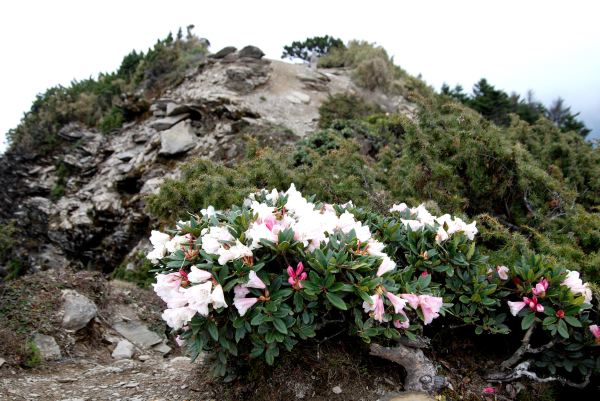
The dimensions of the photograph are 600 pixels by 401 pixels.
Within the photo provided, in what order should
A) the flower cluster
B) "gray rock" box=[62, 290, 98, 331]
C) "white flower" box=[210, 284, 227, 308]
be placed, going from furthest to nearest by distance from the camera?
"gray rock" box=[62, 290, 98, 331] < the flower cluster < "white flower" box=[210, 284, 227, 308]

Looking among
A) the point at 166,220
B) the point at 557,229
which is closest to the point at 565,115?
the point at 557,229

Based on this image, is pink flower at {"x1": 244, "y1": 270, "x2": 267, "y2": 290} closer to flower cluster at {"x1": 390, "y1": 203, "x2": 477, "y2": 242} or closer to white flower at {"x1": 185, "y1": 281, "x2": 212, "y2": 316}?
white flower at {"x1": 185, "y1": 281, "x2": 212, "y2": 316}

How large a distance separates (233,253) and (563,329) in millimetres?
2121

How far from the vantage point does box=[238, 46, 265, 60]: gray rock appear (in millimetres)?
15163

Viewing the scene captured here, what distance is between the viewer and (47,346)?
15.0 ft

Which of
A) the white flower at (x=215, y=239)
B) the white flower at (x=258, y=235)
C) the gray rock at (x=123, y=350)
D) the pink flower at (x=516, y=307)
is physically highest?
the white flower at (x=258, y=235)

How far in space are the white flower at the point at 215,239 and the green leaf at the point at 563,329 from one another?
2.13 meters

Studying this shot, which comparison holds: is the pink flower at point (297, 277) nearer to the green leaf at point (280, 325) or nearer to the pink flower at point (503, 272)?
the green leaf at point (280, 325)

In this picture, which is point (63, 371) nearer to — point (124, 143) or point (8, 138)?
point (124, 143)

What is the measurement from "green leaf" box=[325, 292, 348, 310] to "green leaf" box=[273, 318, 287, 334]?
0.28 m

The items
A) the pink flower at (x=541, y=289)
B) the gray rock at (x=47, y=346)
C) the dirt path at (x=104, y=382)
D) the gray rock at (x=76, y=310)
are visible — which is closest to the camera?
the pink flower at (x=541, y=289)

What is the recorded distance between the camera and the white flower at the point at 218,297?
222cm

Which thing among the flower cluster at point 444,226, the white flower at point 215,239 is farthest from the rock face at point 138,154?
the white flower at point 215,239

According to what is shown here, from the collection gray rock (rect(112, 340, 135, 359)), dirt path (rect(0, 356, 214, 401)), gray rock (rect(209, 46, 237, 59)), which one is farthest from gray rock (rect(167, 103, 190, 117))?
dirt path (rect(0, 356, 214, 401))
